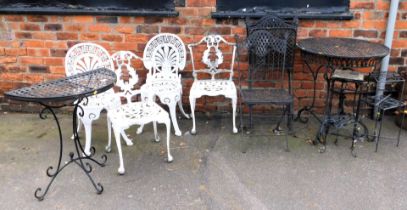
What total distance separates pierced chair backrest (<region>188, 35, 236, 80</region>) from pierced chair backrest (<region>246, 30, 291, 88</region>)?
0.23 m

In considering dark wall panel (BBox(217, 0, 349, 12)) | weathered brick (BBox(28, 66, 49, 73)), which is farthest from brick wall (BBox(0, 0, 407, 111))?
dark wall panel (BBox(217, 0, 349, 12))

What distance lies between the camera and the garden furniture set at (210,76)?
298cm

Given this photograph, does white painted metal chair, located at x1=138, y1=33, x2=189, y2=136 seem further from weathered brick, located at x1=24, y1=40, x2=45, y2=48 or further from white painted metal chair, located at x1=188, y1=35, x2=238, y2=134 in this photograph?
weathered brick, located at x1=24, y1=40, x2=45, y2=48

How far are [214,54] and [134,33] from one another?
2.78 feet

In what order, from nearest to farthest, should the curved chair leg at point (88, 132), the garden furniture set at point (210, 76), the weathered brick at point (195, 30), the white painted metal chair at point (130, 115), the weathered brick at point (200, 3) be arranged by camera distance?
the white painted metal chair at point (130, 115)
the garden furniture set at point (210, 76)
the curved chair leg at point (88, 132)
the weathered brick at point (200, 3)
the weathered brick at point (195, 30)

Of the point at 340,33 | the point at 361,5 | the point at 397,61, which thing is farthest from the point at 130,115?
the point at 397,61

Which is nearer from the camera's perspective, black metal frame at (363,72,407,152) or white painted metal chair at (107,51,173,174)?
white painted metal chair at (107,51,173,174)

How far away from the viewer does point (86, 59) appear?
3.31m

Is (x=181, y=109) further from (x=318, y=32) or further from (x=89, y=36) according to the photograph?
(x=318, y=32)

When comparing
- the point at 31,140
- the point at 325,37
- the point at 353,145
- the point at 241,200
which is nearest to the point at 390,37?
the point at 325,37

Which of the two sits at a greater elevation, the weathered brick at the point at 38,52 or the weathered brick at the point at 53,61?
the weathered brick at the point at 38,52

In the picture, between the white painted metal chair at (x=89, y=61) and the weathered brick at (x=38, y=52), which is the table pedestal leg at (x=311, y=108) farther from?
the weathered brick at (x=38, y=52)

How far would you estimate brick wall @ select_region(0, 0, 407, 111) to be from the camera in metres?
3.64

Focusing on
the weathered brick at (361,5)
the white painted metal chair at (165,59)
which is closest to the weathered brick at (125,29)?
the white painted metal chair at (165,59)
